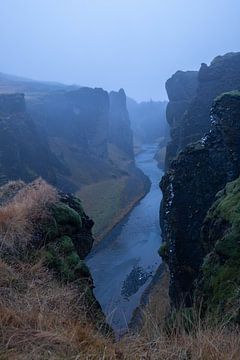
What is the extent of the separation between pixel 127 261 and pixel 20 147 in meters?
38.7

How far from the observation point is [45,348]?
5246 millimetres

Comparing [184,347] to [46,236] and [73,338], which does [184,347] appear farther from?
[46,236]

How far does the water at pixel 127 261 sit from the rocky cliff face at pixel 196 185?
145 inches

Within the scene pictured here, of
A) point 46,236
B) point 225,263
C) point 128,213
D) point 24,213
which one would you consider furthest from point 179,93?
point 24,213

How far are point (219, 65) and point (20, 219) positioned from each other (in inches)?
2261

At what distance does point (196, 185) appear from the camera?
22016 mm

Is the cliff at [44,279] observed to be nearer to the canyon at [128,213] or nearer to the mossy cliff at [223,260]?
the canyon at [128,213]

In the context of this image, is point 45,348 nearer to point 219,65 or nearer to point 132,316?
point 132,316

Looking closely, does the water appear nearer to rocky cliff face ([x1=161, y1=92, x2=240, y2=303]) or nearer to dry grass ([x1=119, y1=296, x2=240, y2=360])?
rocky cliff face ([x1=161, y1=92, x2=240, y2=303])

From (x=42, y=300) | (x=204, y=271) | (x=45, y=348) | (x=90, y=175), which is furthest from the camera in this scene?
(x=90, y=175)

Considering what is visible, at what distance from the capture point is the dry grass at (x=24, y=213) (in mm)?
11414

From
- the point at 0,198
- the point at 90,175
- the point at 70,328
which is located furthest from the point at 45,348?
the point at 90,175

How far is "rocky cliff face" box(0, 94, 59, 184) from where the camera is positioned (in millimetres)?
61656

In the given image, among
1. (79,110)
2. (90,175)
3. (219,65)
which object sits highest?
(219,65)
